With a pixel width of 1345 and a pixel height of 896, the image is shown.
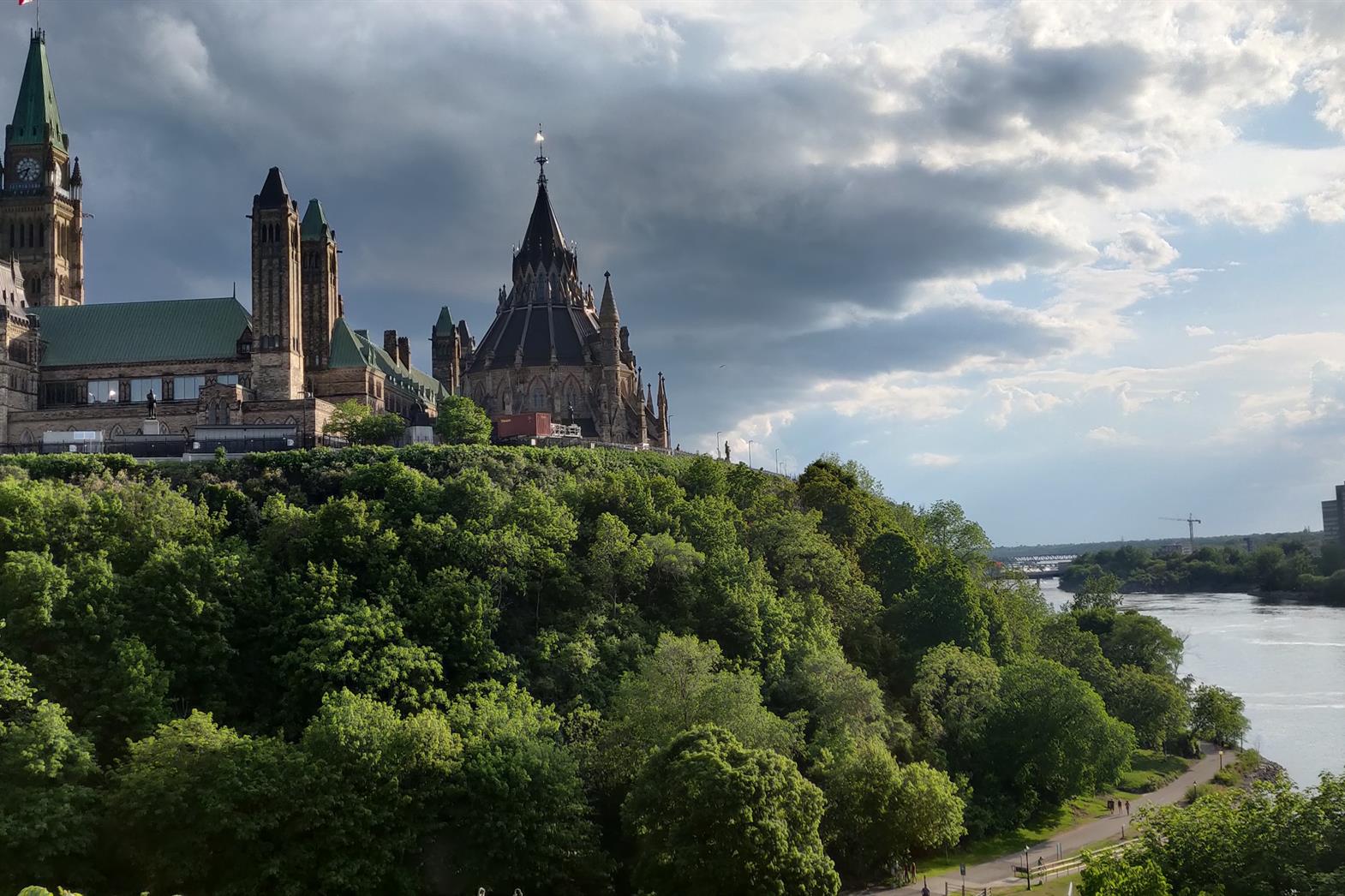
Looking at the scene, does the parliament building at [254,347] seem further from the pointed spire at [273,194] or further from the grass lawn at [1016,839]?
the grass lawn at [1016,839]

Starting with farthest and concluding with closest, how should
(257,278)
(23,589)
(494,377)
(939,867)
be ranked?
(494,377) < (257,278) < (939,867) < (23,589)

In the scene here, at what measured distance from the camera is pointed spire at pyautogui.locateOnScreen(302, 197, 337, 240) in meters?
103

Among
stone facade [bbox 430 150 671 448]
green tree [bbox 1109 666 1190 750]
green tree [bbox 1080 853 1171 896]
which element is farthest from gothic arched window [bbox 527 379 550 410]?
green tree [bbox 1080 853 1171 896]

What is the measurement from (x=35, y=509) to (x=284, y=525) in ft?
38.8

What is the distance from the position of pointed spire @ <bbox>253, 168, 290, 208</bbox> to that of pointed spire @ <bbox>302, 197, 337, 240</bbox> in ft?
29.9

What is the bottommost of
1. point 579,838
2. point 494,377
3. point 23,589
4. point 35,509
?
point 579,838

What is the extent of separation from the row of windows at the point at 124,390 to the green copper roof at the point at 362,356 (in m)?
8.89

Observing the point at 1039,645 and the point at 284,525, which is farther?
the point at 1039,645

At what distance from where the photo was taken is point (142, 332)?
319 feet

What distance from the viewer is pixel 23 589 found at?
5259 cm

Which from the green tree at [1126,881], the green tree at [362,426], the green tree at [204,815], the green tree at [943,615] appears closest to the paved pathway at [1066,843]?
the green tree at [1126,881]

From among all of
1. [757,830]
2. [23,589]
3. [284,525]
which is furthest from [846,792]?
[23,589]

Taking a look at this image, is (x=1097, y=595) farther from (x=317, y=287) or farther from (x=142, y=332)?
(x=142, y=332)

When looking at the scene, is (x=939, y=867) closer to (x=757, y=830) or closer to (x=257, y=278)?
(x=757, y=830)
